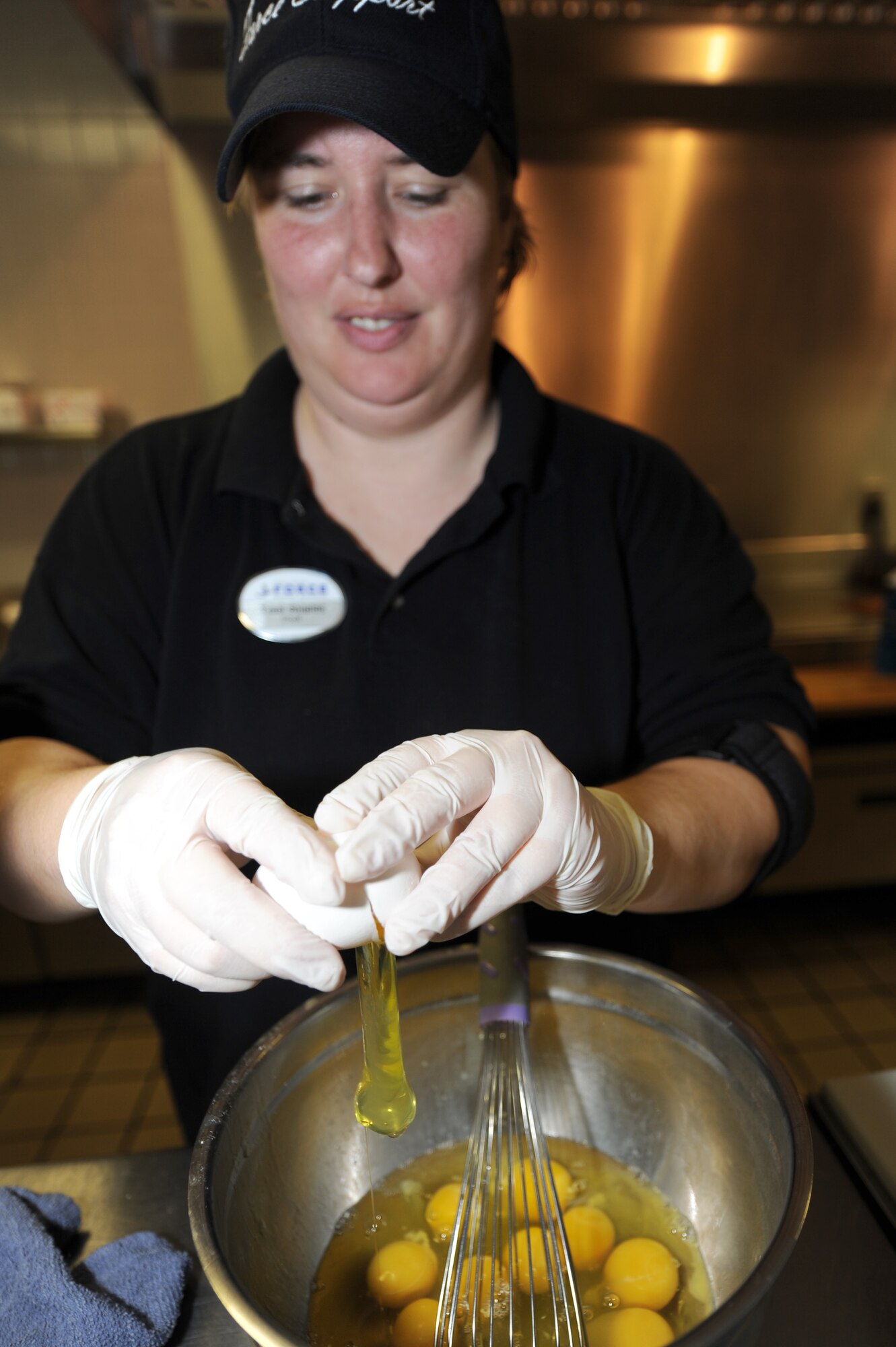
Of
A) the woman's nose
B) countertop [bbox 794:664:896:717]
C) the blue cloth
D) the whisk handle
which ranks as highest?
the woman's nose

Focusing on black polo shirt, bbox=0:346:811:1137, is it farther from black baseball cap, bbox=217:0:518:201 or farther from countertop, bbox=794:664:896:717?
countertop, bbox=794:664:896:717

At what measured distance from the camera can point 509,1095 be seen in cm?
75

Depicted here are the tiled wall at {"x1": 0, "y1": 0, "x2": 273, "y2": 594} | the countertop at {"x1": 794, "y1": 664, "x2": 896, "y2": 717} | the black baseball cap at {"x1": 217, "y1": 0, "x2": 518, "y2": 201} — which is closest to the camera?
the black baseball cap at {"x1": 217, "y1": 0, "x2": 518, "y2": 201}

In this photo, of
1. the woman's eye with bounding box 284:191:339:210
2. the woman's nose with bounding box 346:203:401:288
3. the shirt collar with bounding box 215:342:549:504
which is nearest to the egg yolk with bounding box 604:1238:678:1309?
the shirt collar with bounding box 215:342:549:504

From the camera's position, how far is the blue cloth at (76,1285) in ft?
2.13

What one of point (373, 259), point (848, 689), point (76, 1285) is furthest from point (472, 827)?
point (848, 689)

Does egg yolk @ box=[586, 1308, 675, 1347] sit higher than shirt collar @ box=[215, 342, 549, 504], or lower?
lower

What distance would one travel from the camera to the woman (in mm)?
866

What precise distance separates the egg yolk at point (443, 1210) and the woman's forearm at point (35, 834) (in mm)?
432

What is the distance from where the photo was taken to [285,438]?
1162 millimetres

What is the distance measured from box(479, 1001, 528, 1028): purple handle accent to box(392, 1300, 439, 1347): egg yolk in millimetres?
214

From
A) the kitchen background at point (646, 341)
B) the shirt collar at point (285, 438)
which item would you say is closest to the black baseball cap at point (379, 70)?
the shirt collar at point (285, 438)

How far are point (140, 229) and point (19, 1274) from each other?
263 centimetres

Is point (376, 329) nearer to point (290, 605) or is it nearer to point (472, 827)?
point (290, 605)
